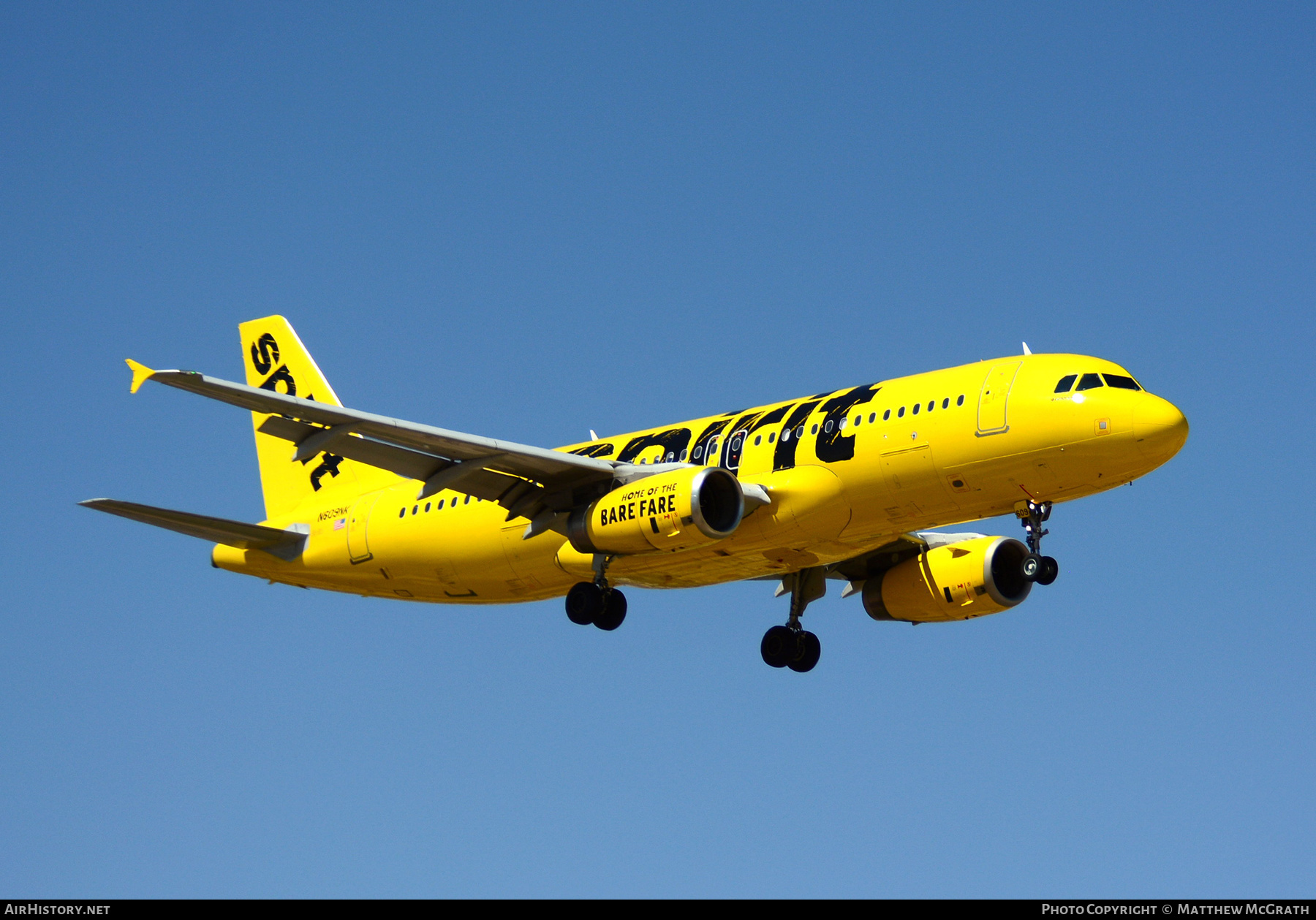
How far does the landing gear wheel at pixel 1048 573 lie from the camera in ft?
107

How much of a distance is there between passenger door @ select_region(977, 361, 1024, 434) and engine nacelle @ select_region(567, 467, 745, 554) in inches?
206

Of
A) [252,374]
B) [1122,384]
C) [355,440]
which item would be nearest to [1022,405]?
[1122,384]

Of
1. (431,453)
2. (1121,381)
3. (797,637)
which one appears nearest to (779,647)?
(797,637)

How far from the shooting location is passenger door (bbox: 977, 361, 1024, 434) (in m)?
32.9

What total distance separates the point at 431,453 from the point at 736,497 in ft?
23.0

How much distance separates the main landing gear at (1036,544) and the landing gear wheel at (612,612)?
29.9ft


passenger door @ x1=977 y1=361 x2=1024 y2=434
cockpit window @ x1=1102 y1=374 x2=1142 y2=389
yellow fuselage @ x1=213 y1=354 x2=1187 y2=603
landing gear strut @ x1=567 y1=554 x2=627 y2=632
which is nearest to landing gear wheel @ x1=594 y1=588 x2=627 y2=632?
landing gear strut @ x1=567 y1=554 x2=627 y2=632

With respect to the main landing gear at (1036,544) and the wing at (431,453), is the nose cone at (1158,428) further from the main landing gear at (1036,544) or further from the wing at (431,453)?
the wing at (431,453)

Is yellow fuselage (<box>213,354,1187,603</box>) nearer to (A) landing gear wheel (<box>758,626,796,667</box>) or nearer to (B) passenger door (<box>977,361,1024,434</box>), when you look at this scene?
(B) passenger door (<box>977,361,1024,434</box>)

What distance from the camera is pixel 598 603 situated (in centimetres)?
3712

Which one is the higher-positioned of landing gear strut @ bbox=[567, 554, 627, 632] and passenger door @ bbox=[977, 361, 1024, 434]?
passenger door @ bbox=[977, 361, 1024, 434]

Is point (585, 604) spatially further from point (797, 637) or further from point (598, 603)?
point (797, 637)
